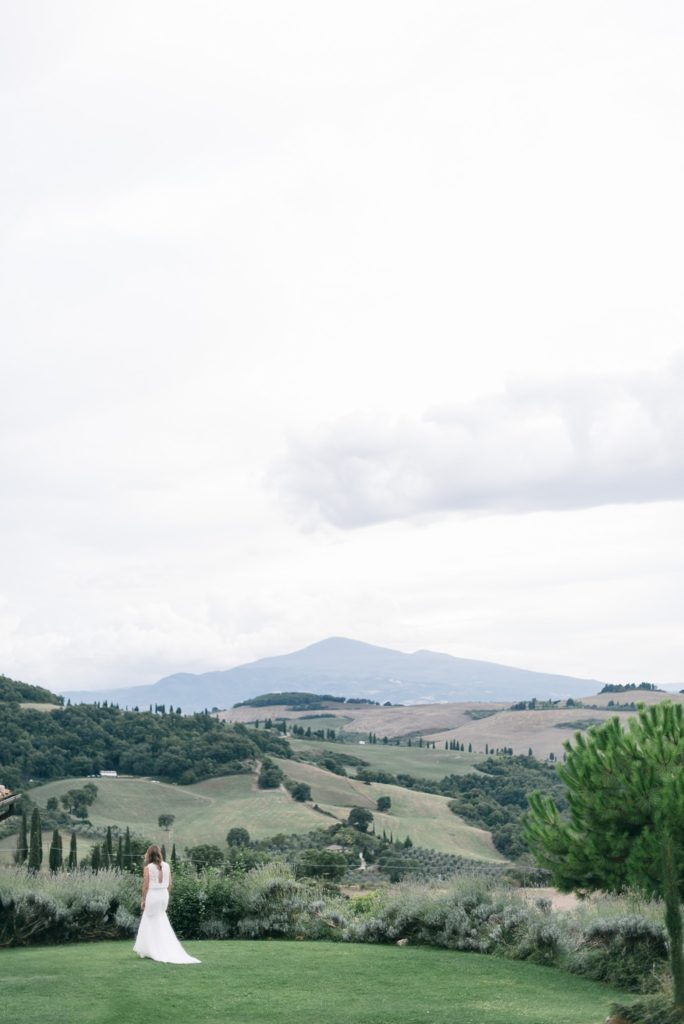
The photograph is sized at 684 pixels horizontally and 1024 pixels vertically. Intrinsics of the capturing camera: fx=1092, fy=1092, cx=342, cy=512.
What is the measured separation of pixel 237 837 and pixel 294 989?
6790 cm

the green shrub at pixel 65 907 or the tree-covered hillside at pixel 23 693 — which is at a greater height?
the tree-covered hillside at pixel 23 693

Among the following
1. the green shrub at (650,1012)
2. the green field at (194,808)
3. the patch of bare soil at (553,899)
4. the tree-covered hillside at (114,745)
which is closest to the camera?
the green shrub at (650,1012)

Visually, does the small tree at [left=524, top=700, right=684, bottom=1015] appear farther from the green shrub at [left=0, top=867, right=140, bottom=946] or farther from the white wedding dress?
the green shrub at [left=0, top=867, right=140, bottom=946]

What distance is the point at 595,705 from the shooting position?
161 m

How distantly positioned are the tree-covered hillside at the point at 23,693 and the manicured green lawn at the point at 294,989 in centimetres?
10214

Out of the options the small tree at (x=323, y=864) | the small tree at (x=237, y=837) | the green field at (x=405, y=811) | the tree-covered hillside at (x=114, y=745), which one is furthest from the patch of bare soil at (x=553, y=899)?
the tree-covered hillside at (x=114, y=745)

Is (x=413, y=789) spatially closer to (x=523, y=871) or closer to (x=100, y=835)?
(x=100, y=835)

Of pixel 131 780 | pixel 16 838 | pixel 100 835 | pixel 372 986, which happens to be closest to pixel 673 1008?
pixel 372 986

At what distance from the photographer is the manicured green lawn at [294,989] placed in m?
10.2

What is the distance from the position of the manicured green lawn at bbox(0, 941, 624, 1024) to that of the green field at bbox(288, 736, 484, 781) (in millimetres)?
114876

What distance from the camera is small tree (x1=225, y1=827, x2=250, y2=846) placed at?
74.8 m

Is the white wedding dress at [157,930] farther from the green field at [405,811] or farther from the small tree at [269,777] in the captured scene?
the small tree at [269,777]

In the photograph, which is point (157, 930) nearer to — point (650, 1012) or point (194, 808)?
point (650, 1012)

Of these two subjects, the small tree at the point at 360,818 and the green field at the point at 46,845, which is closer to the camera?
the green field at the point at 46,845
